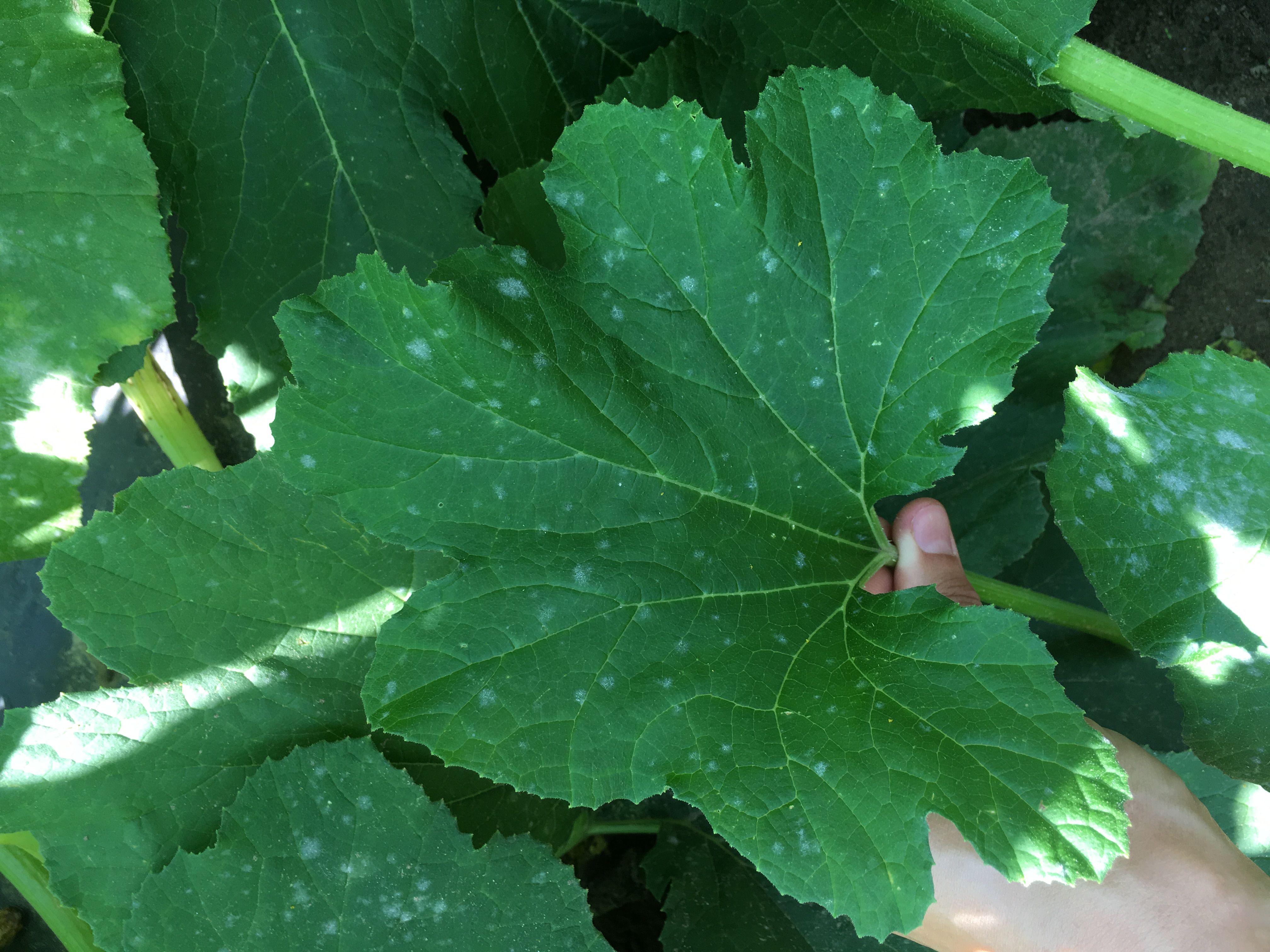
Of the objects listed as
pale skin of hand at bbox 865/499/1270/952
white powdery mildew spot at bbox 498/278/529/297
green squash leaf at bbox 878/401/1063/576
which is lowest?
pale skin of hand at bbox 865/499/1270/952

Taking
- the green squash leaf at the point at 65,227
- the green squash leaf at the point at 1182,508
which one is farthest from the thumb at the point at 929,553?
the green squash leaf at the point at 65,227

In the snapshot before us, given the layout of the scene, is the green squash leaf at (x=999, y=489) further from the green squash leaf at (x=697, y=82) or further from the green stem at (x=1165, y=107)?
the green squash leaf at (x=697, y=82)

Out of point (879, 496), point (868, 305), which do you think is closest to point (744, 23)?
point (868, 305)

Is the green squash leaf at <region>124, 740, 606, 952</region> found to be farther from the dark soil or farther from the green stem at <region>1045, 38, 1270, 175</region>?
the dark soil

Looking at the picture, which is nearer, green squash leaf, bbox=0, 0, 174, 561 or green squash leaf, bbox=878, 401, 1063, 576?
green squash leaf, bbox=0, 0, 174, 561

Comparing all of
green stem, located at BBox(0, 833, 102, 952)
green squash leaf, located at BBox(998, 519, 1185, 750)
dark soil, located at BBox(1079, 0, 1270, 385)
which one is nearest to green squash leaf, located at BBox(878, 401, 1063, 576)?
green squash leaf, located at BBox(998, 519, 1185, 750)

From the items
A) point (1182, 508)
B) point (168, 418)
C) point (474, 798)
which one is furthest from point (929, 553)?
point (168, 418)

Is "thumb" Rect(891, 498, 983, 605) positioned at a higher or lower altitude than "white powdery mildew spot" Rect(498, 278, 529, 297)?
lower

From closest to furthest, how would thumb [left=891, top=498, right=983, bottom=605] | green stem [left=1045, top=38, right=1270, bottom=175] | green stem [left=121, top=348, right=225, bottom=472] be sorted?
1. green stem [left=1045, top=38, right=1270, bottom=175]
2. thumb [left=891, top=498, right=983, bottom=605]
3. green stem [left=121, top=348, right=225, bottom=472]
